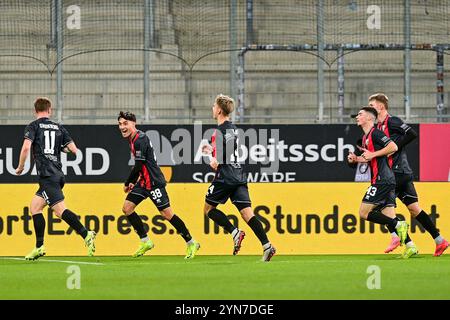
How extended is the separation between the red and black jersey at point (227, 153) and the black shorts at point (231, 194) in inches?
2.3

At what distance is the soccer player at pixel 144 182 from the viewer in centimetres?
1333

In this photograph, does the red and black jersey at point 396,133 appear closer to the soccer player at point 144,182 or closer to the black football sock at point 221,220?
the black football sock at point 221,220

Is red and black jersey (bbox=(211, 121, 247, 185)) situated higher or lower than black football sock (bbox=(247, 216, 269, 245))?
higher

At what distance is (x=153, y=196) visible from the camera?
13398mm

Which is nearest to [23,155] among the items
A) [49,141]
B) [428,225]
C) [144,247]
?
[49,141]

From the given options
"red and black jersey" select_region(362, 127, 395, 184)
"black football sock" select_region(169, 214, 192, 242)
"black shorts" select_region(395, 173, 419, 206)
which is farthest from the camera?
"black shorts" select_region(395, 173, 419, 206)

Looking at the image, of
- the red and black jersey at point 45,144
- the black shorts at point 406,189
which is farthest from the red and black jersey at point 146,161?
the black shorts at point 406,189

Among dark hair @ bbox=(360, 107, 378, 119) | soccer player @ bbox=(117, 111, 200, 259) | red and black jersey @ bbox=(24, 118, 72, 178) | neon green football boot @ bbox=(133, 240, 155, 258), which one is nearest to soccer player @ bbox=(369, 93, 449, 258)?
dark hair @ bbox=(360, 107, 378, 119)

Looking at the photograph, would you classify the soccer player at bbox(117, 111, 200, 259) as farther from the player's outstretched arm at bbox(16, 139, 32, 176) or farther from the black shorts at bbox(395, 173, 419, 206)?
the black shorts at bbox(395, 173, 419, 206)

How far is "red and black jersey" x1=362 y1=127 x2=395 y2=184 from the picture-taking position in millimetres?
12695

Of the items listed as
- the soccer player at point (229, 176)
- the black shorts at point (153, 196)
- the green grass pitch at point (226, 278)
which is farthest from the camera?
the black shorts at point (153, 196)

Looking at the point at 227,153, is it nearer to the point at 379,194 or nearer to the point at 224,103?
the point at 224,103

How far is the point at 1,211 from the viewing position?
49.3 ft
